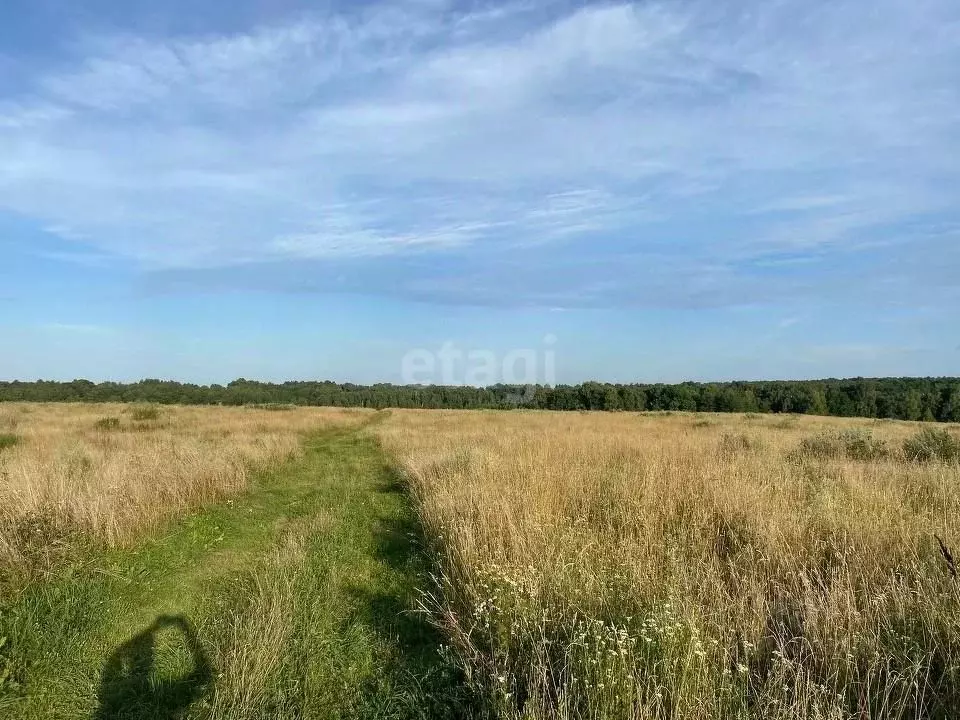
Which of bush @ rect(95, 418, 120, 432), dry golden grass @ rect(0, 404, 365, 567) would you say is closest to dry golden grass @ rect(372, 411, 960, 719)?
dry golden grass @ rect(0, 404, 365, 567)

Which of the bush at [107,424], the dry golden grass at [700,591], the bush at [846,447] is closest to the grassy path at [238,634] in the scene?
the dry golden grass at [700,591]

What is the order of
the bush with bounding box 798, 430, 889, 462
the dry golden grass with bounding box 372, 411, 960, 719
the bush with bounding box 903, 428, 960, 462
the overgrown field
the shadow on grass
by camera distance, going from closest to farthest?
the dry golden grass with bounding box 372, 411, 960, 719, the shadow on grass, the overgrown field, the bush with bounding box 903, 428, 960, 462, the bush with bounding box 798, 430, 889, 462

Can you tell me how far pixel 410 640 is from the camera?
4883 millimetres

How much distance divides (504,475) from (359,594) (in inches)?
134

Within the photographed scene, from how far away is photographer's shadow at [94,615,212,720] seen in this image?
3.92 metres

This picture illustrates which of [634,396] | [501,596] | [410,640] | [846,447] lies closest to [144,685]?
[410,640]

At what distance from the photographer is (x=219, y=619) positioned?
5113 mm

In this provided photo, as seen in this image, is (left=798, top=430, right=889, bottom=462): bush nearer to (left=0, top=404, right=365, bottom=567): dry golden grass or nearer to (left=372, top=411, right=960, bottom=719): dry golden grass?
(left=372, top=411, right=960, bottom=719): dry golden grass

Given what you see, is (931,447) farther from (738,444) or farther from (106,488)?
(106,488)

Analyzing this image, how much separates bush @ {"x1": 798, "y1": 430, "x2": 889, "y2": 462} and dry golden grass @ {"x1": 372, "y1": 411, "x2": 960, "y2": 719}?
517 centimetres

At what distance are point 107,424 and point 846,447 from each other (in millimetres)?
27017

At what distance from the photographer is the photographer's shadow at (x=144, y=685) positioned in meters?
3.92

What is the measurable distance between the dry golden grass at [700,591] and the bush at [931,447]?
5498 millimetres

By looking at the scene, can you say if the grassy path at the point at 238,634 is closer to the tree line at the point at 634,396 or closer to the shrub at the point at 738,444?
the shrub at the point at 738,444
